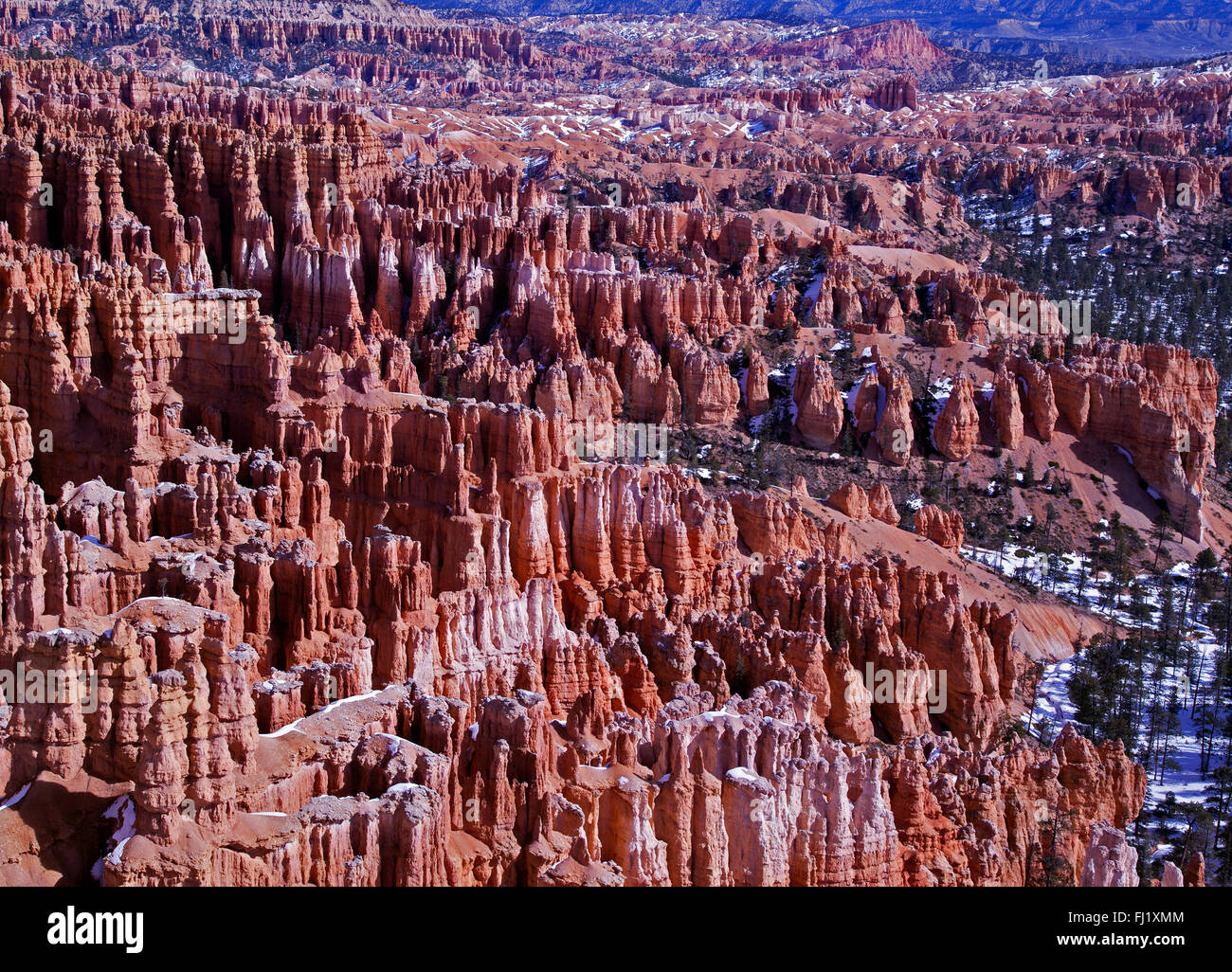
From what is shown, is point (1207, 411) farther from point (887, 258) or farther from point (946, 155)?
point (946, 155)

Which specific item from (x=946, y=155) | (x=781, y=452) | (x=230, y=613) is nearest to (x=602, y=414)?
(x=781, y=452)
